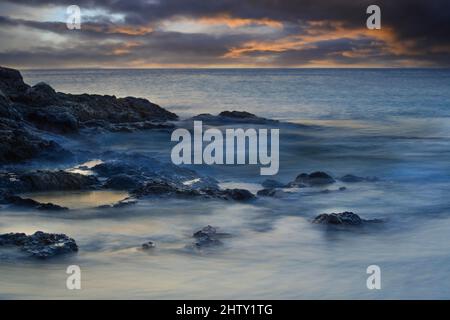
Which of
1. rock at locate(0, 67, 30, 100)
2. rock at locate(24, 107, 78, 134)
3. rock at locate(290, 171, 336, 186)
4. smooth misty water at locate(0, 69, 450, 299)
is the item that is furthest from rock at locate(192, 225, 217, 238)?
rock at locate(0, 67, 30, 100)

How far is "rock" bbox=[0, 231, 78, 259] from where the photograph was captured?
796 cm

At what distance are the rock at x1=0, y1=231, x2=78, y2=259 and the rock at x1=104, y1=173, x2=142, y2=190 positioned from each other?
3209 millimetres

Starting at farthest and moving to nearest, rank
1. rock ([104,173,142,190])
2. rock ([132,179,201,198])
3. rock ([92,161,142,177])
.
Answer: rock ([92,161,142,177]) < rock ([104,173,142,190]) < rock ([132,179,201,198])

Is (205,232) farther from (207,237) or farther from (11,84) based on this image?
(11,84)

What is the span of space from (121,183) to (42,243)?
11.7ft

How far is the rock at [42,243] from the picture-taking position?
26.1ft

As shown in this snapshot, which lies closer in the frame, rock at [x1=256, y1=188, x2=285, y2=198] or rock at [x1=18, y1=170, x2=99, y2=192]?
rock at [x1=18, y1=170, x2=99, y2=192]

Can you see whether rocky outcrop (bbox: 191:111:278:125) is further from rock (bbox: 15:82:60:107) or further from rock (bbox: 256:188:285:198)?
rock (bbox: 256:188:285:198)

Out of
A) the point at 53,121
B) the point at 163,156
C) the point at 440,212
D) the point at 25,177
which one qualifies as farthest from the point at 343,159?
the point at 25,177

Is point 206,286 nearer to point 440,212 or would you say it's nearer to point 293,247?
point 293,247

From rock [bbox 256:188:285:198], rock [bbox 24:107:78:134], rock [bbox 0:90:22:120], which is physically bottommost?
rock [bbox 256:188:285:198]

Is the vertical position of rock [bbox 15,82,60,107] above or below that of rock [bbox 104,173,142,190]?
above
